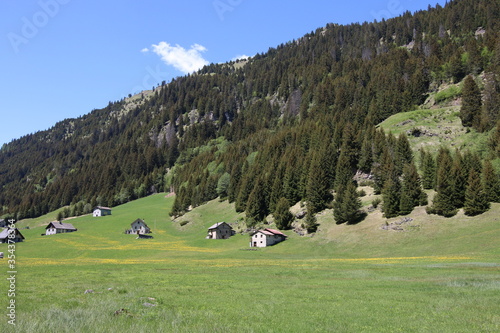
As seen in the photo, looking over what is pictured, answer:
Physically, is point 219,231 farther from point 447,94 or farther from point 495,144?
point 447,94

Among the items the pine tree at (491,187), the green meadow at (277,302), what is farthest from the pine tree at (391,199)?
the green meadow at (277,302)

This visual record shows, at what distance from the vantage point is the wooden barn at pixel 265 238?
74.6 m

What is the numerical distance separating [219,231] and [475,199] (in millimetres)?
60435

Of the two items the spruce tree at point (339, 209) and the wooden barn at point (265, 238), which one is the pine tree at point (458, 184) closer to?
the spruce tree at point (339, 209)

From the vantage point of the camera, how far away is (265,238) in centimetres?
7444

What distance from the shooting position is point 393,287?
941 inches

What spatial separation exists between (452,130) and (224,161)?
96536 millimetres

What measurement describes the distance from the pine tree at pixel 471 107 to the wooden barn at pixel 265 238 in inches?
2705

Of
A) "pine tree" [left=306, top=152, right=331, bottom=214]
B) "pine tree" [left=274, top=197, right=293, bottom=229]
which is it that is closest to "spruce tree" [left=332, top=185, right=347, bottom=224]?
"pine tree" [left=306, top=152, right=331, bottom=214]

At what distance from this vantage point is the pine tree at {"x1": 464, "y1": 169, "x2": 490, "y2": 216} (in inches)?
2323

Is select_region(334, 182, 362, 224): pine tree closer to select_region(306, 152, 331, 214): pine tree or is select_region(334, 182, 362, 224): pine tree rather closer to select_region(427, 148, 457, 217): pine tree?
select_region(306, 152, 331, 214): pine tree

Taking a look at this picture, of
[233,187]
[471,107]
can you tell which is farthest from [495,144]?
[233,187]

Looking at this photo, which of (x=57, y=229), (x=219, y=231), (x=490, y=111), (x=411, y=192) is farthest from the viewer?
(x=57, y=229)

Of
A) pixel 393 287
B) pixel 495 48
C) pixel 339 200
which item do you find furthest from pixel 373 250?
pixel 495 48
